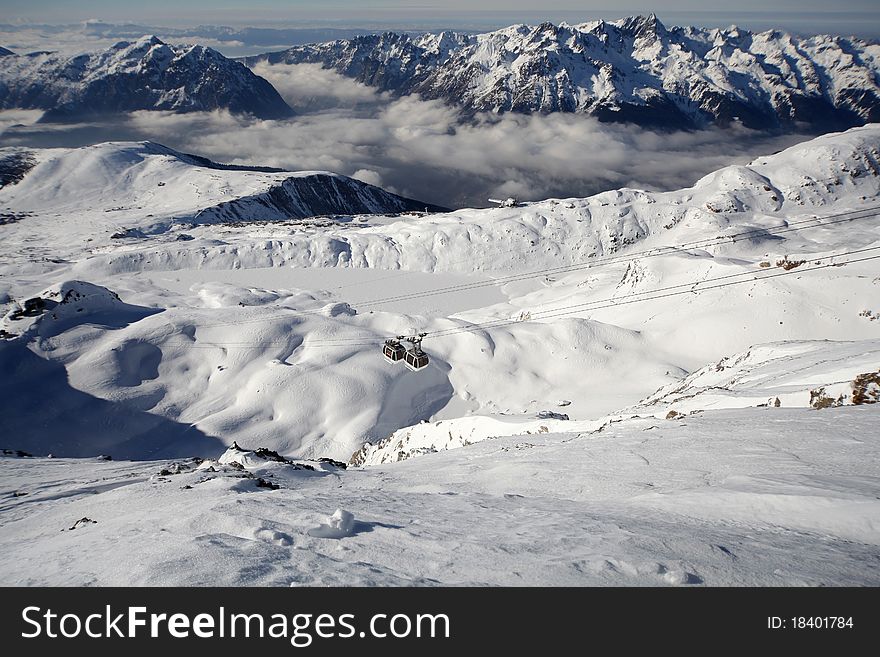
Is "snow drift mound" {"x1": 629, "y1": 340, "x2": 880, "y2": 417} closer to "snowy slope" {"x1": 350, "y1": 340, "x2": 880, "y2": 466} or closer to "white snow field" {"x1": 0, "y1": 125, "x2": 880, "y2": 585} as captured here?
"snowy slope" {"x1": 350, "y1": 340, "x2": 880, "y2": 466}

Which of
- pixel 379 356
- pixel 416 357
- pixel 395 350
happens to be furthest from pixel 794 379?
pixel 379 356

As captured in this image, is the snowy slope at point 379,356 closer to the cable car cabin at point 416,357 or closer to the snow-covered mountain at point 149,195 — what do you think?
the cable car cabin at point 416,357

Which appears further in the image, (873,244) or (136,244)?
(136,244)

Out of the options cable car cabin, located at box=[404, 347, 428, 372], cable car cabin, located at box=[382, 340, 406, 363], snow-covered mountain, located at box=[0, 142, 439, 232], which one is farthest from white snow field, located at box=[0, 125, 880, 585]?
snow-covered mountain, located at box=[0, 142, 439, 232]

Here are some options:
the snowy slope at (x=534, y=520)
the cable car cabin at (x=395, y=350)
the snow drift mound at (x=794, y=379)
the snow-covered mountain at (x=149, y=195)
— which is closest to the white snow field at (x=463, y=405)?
the snowy slope at (x=534, y=520)

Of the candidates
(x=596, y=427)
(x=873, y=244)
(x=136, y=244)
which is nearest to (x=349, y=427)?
(x=596, y=427)
